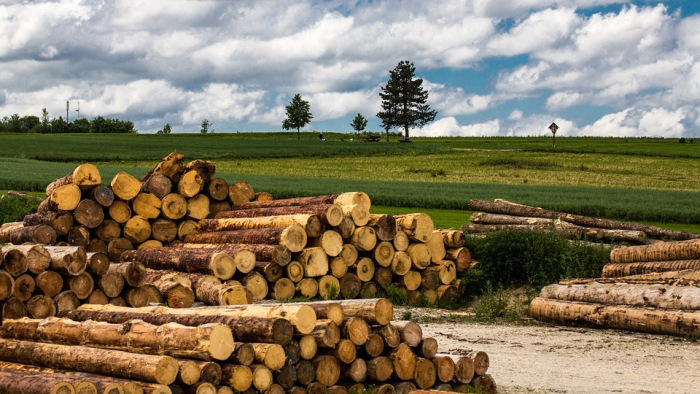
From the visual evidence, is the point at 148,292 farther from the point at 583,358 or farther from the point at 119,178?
the point at 583,358

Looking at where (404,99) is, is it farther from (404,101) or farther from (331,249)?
(331,249)

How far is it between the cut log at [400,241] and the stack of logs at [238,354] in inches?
302

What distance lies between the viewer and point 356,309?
9.45 metres

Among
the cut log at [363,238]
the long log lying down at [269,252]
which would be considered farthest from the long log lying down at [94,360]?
the cut log at [363,238]

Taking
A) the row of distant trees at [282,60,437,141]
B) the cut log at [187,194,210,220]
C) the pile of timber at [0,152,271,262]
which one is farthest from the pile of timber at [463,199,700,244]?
the row of distant trees at [282,60,437,141]

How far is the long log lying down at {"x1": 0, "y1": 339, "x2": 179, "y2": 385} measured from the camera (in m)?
8.06

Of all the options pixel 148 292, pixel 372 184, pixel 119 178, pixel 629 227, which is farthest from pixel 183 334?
pixel 372 184

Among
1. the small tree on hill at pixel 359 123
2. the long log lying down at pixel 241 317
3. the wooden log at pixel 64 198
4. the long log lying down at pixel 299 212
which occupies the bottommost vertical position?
the long log lying down at pixel 241 317

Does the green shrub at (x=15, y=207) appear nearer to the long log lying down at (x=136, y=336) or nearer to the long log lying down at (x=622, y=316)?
the long log lying down at (x=136, y=336)

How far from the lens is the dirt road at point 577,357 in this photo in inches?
392

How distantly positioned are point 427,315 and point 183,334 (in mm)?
7853

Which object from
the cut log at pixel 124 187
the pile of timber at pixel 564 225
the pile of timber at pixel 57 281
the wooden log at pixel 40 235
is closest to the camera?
the pile of timber at pixel 57 281

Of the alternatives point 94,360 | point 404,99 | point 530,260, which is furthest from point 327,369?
point 404,99

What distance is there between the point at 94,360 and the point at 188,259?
702 cm
